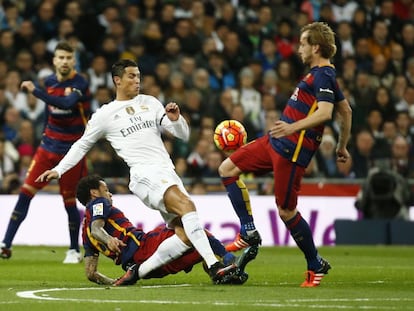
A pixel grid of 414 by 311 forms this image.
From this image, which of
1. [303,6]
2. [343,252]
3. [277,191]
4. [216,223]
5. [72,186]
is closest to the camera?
[277,191]

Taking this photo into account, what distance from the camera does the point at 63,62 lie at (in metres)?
14.5

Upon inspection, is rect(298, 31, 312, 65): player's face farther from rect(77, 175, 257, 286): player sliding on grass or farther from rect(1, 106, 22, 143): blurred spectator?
rect(1, 106, 22, 143): blurred spectator

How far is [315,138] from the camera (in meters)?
10.3

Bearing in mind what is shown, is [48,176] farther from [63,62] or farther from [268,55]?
[268,55]

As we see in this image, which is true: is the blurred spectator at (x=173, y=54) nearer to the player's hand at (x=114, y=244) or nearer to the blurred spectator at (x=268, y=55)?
the blurred spectator at (x=268, y=55)

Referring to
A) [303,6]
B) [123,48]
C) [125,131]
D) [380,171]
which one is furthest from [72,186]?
[303,6]

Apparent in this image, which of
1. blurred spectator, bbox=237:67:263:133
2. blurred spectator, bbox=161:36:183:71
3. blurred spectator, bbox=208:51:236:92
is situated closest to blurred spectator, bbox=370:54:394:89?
blurred spectator, bbox=237:67:263:133

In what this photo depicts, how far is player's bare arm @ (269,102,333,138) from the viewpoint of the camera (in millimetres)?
9766

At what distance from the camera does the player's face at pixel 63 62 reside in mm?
14477

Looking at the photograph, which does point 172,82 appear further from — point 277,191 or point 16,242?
point 277,191

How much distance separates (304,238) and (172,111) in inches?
62.7

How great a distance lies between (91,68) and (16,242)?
3.89m

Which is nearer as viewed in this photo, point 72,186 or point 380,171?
point 72,186

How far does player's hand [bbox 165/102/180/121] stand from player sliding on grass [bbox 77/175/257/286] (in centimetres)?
107
